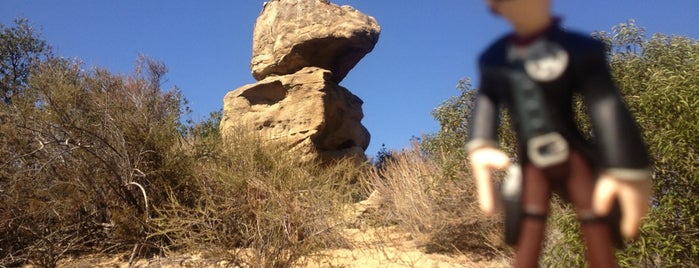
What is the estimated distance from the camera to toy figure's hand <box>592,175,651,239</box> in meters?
1.17

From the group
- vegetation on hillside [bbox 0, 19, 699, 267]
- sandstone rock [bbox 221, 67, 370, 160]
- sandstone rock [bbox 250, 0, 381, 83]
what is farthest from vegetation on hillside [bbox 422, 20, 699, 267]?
sandstone rock [bbox 250, 0, 381, 83]

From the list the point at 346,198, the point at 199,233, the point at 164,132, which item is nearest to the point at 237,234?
the point at 199,233

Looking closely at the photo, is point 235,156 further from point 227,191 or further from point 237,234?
point 237,234

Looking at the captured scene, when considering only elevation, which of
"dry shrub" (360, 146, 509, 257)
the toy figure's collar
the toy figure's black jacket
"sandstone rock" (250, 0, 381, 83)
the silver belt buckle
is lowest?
the silver belt buckle

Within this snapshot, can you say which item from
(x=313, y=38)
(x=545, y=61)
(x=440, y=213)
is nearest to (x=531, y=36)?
(x=545, y=61)

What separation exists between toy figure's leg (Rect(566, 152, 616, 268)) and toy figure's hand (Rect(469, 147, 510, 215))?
0.52 ft

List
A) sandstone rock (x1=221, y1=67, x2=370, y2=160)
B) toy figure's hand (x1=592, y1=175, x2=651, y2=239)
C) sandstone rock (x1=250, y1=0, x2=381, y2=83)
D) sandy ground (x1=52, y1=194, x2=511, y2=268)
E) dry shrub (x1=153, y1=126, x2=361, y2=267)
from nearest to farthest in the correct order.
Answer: toy figure's hand (x1=592, y1=175, x2=651, y2=239), dry shrub (x1=153, y1=126, x2=361, y2=267), sandy ground (x1=52, y1=194, x2=511, y2=268), sandstone rock (x1=221, y1=67, x2=370, y2=160), sandstone rock (x1=250, y1=0, x2=381, y2=83)

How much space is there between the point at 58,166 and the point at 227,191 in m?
3.54

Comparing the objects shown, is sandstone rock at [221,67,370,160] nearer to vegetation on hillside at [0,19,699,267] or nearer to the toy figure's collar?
vegetation on hillside at [0,19,699,267]

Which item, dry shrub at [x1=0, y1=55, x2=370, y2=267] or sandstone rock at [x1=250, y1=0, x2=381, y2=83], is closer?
dry shrub at [x1=0, y1=55, x2=370, y2=267]

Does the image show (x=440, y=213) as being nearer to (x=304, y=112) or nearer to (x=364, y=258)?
(x=364, y=258)

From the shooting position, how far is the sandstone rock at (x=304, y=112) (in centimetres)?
1552

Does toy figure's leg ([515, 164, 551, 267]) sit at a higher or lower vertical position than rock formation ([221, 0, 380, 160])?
lower

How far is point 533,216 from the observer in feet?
4.29
